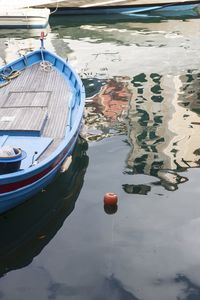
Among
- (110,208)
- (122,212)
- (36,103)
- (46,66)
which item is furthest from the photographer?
(46,66)

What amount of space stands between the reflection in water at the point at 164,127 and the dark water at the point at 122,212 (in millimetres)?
34

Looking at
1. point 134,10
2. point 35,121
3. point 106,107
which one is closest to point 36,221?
point 35,121

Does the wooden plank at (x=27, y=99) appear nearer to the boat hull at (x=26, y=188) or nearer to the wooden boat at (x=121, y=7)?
the boat hull at (x=26, y=188)

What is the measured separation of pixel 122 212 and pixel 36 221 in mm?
2255

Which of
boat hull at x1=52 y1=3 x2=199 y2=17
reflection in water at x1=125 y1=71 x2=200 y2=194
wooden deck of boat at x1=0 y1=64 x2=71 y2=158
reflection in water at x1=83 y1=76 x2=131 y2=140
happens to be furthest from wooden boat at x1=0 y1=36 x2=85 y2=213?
boat hull at x1=52 y1=3 x2=199 y2=17

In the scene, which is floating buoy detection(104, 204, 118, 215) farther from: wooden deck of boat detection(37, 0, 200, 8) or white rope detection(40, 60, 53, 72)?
wooden deck of boat detection(37, 0, 200, 8)

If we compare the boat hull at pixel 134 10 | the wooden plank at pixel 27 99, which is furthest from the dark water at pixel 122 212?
the boat hull at pixel 134 10

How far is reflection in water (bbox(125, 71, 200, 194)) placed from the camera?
44.7ft

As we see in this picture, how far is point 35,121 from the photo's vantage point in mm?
13383

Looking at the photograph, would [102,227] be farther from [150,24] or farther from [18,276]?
[150,24]

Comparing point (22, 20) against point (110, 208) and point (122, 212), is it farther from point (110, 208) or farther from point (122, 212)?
point (122, 212)

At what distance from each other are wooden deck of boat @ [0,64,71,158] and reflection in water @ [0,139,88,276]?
1.33m

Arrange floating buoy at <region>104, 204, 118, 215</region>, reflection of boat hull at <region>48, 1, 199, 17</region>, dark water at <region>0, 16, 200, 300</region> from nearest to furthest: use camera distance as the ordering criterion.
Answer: dark water at <region>0, 16, 200, 300</region> → floating buoy at <region>104, 204, 118, 215</region> → reflection of boat hull at <region>48, 1, 199, 17</region>

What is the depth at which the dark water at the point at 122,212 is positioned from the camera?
9.23 meters
